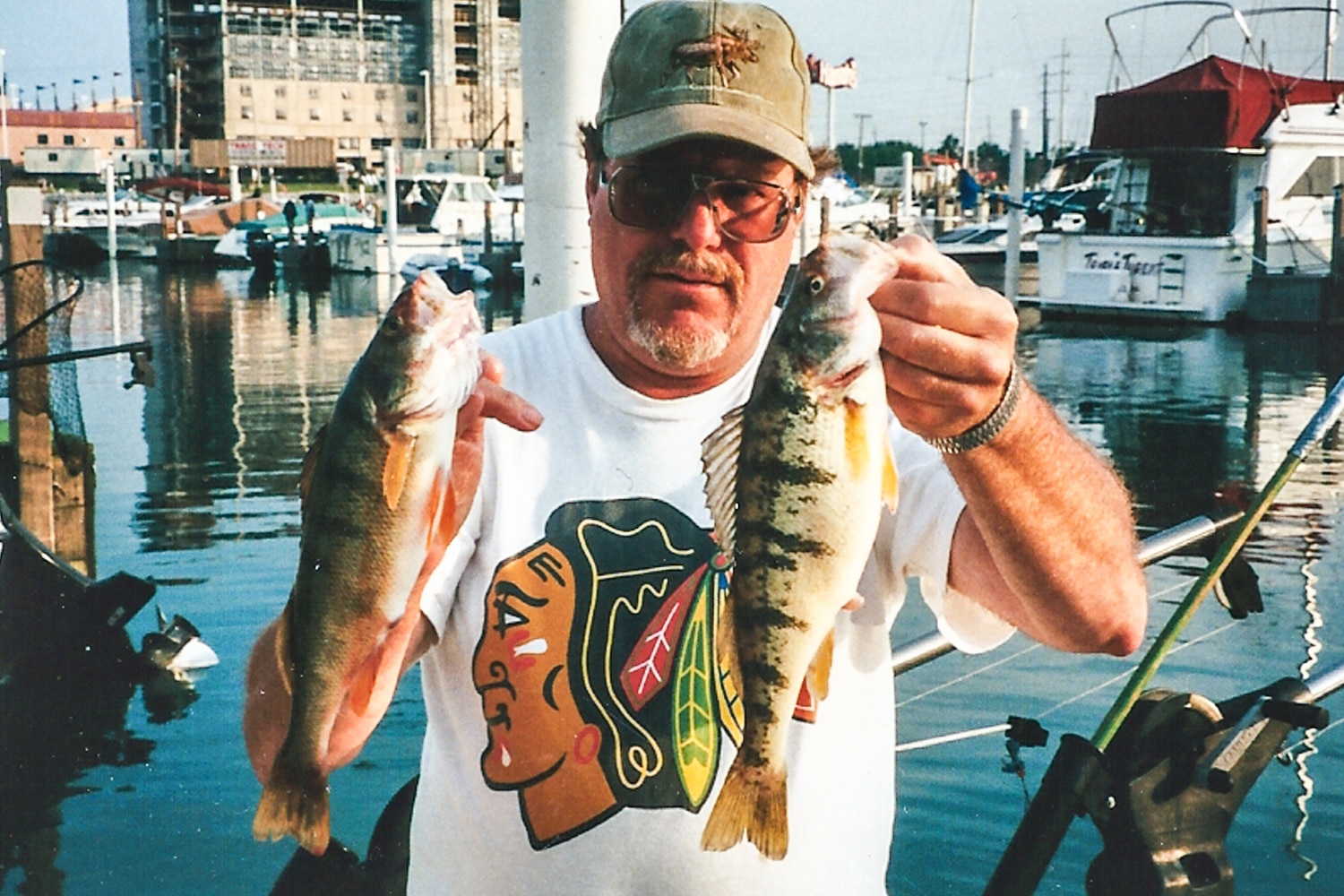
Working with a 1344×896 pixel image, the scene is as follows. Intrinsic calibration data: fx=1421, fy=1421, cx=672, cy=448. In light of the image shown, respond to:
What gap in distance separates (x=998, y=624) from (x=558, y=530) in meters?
1.00

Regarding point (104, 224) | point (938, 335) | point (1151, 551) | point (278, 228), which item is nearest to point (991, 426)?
point (938, 335)

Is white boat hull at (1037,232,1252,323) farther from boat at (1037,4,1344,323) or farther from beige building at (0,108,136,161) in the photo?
beige building at (0,108,136,161)

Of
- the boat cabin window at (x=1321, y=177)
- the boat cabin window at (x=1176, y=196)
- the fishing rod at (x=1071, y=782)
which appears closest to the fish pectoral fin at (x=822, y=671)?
the fishing rod at (x=1071, y=782)

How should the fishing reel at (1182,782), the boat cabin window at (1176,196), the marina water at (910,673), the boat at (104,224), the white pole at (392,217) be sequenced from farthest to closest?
the boat at (104,224), the white pole at (392,217), the boat cabin window at (1176,196), the marina water at (910,673), the fishing reel at (1182,782)

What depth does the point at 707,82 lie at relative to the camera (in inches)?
119

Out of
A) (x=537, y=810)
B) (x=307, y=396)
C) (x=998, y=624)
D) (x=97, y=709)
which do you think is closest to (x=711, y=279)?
(x=998, y=624)

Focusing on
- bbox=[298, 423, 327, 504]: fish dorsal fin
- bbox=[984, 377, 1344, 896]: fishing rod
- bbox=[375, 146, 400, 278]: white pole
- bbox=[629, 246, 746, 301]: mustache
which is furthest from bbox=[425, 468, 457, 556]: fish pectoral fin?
bbox=[375, 146, 400, 278]: white pole

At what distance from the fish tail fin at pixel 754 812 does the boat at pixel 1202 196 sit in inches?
1191

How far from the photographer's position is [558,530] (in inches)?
123

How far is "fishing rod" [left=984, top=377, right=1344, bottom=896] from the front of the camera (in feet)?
13.1

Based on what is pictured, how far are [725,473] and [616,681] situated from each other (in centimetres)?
83

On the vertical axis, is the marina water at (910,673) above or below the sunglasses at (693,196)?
below

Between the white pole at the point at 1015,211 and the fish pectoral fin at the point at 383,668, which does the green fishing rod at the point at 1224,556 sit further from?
the white pole at the point at 1015,211

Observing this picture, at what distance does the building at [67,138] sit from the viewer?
101000mm
